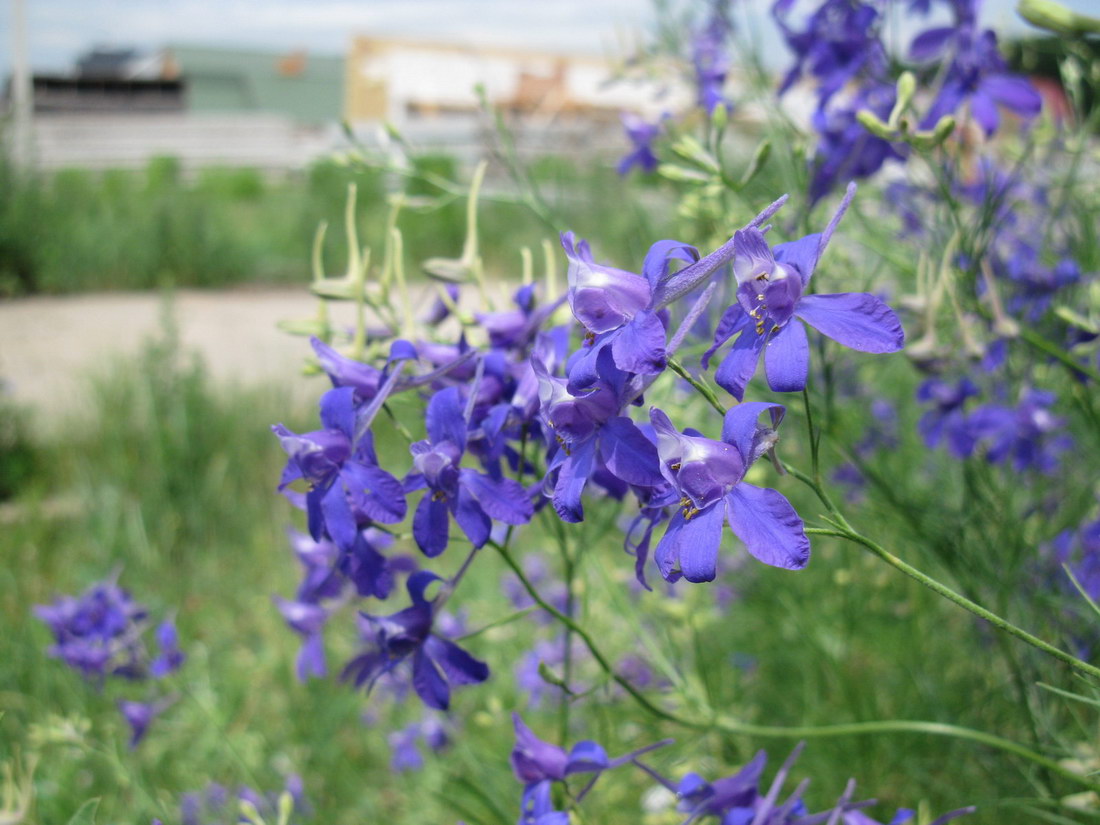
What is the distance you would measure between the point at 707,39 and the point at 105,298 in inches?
263

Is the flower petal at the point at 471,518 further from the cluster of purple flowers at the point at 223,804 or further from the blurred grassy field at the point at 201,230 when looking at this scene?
the blurred grassy field at the point at 201,230

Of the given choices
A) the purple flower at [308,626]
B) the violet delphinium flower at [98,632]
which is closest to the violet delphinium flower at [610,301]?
the purple flower at [308,626]

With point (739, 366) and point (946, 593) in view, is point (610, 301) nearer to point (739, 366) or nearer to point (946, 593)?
point (739, 366)

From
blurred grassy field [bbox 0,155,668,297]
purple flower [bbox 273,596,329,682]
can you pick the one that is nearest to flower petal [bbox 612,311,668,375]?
purple flower [bbox 273,596,329,682]

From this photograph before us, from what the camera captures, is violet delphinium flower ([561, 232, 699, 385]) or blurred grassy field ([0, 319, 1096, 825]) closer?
violet delphinium flower ([561, 232, 699, 385])

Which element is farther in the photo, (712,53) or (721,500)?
(712,53)

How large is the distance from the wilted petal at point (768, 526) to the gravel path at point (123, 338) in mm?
3745

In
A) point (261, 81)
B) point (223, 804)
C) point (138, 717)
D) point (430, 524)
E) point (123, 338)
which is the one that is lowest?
point (261, 81)

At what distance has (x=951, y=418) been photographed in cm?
152

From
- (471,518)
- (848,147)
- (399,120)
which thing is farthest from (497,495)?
(399,120)

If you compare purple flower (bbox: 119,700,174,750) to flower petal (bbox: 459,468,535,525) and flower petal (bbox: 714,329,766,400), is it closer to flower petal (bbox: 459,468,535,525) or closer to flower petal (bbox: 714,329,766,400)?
flower petal (bbox: 459,468,535,525)

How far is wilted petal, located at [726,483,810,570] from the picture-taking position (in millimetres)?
588

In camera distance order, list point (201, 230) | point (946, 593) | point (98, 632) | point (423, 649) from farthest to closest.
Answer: point (201, 230) → point (98, 632) → point (423, 649) → point (946, 593)

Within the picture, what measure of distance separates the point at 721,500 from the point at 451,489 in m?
0.26
